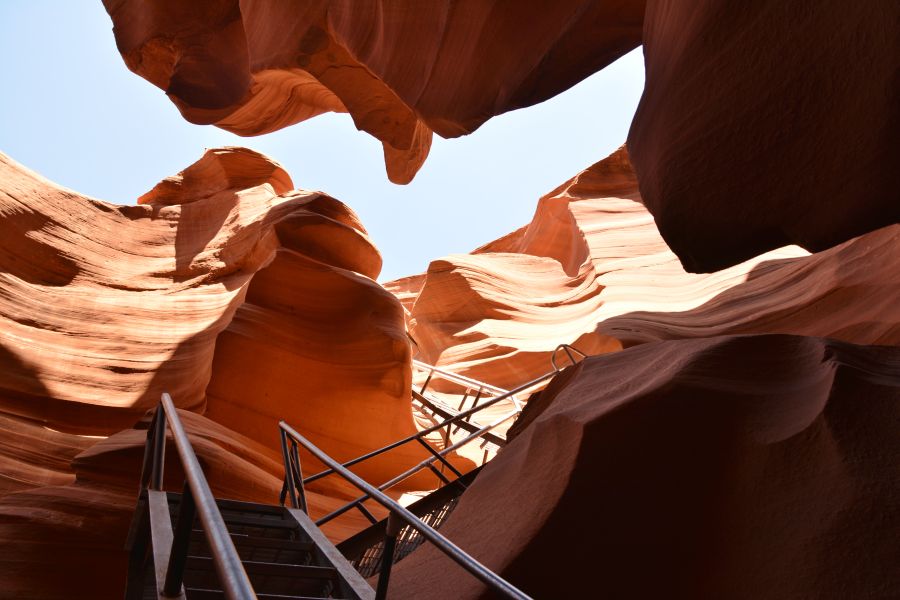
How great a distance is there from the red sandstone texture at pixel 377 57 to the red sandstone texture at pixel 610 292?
14.7 ft

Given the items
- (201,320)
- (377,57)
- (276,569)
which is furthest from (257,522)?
(201,320)

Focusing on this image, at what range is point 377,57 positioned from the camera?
7.63 m

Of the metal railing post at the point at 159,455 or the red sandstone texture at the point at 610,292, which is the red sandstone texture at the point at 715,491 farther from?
the red sandstone texture at the point at 610,292

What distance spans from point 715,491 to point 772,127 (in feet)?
6.41

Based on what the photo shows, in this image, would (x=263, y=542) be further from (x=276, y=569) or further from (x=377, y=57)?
(x=377, y=57)

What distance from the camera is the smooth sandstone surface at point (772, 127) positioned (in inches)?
126

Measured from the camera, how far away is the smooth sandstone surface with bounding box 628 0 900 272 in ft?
10.5

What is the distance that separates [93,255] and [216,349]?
7.81ft

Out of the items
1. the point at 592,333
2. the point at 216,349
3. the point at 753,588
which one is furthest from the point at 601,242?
the point at 753,588

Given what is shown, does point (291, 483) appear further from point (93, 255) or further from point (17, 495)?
point (93, 255)

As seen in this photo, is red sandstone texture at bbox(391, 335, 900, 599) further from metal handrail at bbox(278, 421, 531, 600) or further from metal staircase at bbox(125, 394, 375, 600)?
metal handrail at bbox(278, 421, 531, 600)

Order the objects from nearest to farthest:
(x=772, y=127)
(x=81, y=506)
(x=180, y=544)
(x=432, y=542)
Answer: (x=180, y=544)
(x=432, y=542)
(x=772, y=127)
(x=81, y=506)

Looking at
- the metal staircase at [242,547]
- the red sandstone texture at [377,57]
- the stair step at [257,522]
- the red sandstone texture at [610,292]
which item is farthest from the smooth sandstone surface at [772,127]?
the red sandstone texture at [610,292]

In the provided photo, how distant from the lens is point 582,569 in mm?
3477
